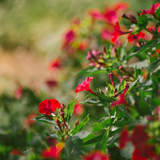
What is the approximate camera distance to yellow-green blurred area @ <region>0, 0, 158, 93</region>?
4.49 m

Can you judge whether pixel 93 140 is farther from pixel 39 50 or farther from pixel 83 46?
pixel 39 50

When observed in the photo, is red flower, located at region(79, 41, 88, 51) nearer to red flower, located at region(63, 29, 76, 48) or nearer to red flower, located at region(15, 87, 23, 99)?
red flower, located at region(63, 29, 76, 48)

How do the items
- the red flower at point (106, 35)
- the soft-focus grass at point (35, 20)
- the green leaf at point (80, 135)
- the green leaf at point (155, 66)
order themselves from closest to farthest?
the green leaf at point (80, 135)
the green leaf at point (155, 66)
the red flower at point (106, 35)
the soft-focus grass at point (35, 20)

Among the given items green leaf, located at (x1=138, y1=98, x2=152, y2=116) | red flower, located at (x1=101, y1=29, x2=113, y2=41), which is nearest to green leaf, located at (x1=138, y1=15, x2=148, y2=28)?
green leaf, located at (x1=138, y1=98, x2=152, y2=116)


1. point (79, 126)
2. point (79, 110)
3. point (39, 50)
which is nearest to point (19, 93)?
point (79, 110)

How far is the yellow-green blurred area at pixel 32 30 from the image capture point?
4.49 m

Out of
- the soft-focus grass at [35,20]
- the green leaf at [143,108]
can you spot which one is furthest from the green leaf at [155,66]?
the soft-focus grass at [35,20]

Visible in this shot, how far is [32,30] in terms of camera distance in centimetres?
543

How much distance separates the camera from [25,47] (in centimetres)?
533

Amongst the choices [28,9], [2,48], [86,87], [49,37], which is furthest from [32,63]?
[86,87]

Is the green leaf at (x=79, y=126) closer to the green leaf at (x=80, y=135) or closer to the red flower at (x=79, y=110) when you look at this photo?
the green leaf at (x=80, y=135)

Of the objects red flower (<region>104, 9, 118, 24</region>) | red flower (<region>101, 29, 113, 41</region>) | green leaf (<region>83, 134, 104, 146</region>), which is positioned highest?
red flower (<region>104, 9, 118, 24</region>)

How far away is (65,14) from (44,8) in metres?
0.82

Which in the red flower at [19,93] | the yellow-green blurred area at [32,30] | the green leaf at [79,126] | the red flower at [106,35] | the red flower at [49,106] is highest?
the yellow-green blurred area at [32,30]
